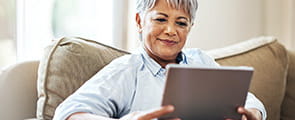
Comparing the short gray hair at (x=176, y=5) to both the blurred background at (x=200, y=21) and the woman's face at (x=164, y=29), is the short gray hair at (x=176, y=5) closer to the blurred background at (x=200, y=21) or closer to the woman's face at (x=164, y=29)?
the woman's face at (x=164, y=29)

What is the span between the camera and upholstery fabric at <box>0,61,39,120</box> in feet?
5.01

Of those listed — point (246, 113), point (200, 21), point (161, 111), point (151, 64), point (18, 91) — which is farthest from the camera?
point (200, 21)

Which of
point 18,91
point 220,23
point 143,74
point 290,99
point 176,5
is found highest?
point 176,5

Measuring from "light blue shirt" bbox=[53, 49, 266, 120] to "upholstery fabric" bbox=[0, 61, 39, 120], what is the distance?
357 mm

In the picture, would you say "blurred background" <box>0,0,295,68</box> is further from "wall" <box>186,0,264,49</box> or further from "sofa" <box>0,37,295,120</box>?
"sofa" <box>0,37,295,120</box>

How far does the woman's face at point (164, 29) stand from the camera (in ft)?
4.49

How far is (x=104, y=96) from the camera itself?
125 centimetres

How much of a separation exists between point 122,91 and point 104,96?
0.07 meters

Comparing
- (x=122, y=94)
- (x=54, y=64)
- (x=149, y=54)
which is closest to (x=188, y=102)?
(x=122, y=94)

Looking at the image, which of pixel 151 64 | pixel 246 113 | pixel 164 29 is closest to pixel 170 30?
pixel 164 29

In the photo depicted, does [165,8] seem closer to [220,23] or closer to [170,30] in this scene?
[170,30]

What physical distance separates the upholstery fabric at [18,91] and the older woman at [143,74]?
1.21 feet

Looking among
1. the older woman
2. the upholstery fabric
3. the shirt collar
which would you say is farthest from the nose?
the upholstery fabric

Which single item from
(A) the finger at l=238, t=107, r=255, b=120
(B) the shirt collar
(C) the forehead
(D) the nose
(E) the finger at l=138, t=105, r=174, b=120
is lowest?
(A) the finger at l=238, t=107, r=255, b=120
